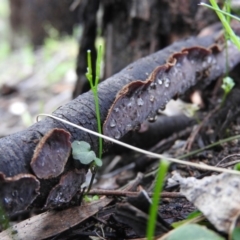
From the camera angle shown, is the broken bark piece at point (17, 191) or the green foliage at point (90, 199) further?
the green foliage at point (90, 199)

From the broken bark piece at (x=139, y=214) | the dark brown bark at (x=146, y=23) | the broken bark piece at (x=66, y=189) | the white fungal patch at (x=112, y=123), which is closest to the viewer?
the broken bark piece at (x=139, y=214)

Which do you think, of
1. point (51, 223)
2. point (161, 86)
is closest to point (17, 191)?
point (51, 223)

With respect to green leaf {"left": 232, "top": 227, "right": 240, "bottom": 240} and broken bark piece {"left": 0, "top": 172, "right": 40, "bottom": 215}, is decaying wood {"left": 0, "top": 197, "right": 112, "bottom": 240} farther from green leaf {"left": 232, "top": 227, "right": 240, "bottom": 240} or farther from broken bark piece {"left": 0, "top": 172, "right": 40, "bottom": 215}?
green leaf {"left": 232, "top": 227, "right": 240, "bottom": 240}

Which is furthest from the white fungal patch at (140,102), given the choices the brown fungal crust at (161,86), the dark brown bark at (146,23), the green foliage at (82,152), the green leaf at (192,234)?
the dark brown bark at (146,23)

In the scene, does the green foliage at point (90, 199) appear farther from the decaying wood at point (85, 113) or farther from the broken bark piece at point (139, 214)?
the broken bark piece at point (139, 214)

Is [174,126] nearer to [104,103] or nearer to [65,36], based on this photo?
[104,103]

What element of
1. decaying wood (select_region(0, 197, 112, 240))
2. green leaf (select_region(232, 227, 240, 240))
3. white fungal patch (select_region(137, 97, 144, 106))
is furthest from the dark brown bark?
green leaf (select_region(232, 227, 240, 240))
